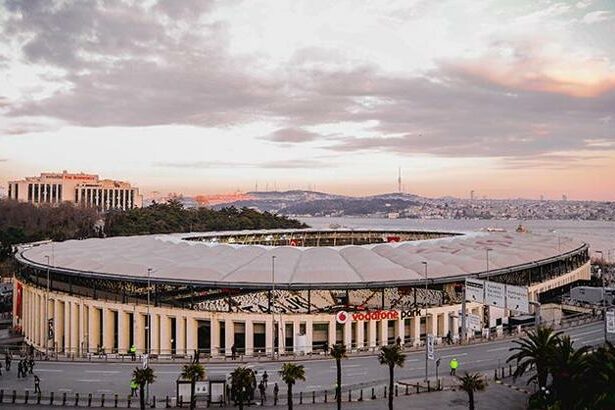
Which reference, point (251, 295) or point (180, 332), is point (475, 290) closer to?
point (251, 295)

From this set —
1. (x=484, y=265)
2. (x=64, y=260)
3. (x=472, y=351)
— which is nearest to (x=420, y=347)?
(x=472, y=351)

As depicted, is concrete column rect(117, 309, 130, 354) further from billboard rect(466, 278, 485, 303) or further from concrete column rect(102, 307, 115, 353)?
billboard rect(466, 278, 485, 303)

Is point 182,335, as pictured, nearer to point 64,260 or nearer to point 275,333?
point 275,333

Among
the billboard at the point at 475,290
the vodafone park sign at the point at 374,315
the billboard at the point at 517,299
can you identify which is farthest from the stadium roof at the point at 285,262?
the billboard at the point at 517,299

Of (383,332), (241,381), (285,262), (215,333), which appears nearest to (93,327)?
(215,333)

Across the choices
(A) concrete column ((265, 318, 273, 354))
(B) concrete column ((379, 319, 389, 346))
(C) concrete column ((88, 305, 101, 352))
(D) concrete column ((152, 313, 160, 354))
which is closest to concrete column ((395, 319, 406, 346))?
(B) concrete column ((379, 319, 389, 346))

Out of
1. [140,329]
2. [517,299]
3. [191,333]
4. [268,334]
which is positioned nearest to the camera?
[517,299]

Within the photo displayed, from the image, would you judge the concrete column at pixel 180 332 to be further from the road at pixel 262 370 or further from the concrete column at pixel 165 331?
the road at pixel 262 370
